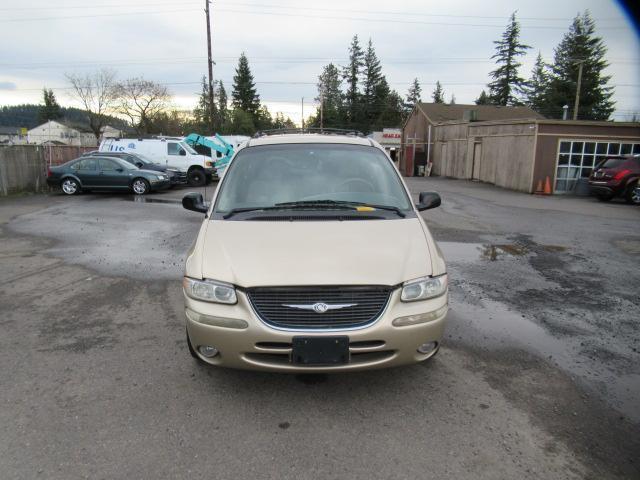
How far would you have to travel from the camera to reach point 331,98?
87.9 metres

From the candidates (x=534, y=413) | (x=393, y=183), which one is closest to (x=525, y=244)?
(x=393, y=183)

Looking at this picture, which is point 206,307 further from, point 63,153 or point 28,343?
point 63,153

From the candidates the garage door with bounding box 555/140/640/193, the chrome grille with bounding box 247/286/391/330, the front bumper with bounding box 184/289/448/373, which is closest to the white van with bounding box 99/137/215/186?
the garage door with bounding box 555/140/640/193

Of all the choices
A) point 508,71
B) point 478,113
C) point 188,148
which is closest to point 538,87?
point 508,71

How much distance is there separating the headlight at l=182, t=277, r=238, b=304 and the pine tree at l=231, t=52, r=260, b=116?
77.9 m

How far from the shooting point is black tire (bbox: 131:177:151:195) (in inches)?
687

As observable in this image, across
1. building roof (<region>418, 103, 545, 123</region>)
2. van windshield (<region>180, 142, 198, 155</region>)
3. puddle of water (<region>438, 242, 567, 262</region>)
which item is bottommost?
puddle of water (<region>438, 242, 567, 262</region>)

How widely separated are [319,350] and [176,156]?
816 inches

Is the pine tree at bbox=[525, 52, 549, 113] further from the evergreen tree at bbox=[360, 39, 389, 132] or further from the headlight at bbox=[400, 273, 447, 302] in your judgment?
the headlight at bbox=[400, 273, 447, 302]

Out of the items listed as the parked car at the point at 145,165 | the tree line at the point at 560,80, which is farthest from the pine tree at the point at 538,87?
the parked car at the point at 145,165

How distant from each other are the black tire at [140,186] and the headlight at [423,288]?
16.3 m

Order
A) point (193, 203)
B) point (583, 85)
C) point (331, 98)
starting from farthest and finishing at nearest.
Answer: point (331, 98), point (583, 85), point (193, 203)

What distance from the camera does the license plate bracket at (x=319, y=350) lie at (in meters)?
2.94

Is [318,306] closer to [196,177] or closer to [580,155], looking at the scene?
[196,177]
